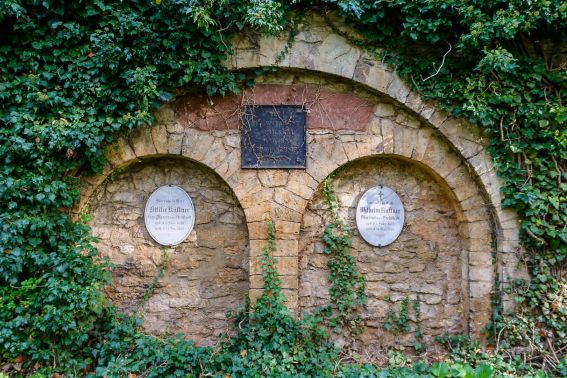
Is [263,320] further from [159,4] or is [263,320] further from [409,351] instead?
[159,4]

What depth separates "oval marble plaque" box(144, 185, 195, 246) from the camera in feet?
13.6

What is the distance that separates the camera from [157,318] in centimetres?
416

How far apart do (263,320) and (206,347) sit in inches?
23.4

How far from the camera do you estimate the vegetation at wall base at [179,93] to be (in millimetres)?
3559

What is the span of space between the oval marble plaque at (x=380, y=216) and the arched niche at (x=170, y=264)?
1.18 metres

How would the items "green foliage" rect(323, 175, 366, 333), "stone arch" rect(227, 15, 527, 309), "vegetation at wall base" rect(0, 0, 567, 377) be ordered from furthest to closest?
"green foliage" rect(323, 175, 366, 333) → "stone arch" rect(227, 15, 527, 309) → "vegetation at wall base" rect(0, 0, 567, 377)

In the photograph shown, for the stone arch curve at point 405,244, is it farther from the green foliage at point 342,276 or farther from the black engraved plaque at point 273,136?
the black engraved plaque at point 273,136

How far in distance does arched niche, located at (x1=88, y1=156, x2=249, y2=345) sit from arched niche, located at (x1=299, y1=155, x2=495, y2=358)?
69 centimetres

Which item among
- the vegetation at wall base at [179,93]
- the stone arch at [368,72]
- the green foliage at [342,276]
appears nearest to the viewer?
the vegetation at wall base at [179,93]

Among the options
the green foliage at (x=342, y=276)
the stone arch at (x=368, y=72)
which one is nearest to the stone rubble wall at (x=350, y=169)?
the stone arch at (x=368, y=72)

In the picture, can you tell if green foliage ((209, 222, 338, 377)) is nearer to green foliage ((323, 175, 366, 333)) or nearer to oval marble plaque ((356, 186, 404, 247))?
green foliage ((323, 175, 366, 333))

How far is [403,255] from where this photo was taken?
4223mm

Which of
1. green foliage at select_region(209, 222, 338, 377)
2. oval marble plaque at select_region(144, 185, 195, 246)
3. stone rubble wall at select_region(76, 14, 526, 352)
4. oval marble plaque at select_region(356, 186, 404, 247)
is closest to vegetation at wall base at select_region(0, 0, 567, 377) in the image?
green foliage at select_region(209, 222, 338, 377)

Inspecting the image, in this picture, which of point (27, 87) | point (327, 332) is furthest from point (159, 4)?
point (327, 332)
